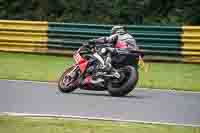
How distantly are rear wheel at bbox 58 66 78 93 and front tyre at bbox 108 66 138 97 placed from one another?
0.78 metres

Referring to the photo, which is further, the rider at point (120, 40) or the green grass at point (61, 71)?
the green grass at point (61, 71)

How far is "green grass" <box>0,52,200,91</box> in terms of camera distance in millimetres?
17109

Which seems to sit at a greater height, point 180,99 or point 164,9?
point 164,9

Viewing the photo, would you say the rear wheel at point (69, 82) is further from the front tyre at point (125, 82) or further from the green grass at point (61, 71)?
the green grass at point (61, 71)

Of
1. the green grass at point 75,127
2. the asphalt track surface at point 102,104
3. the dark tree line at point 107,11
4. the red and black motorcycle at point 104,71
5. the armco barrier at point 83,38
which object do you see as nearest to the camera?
the green grass at point 75,127

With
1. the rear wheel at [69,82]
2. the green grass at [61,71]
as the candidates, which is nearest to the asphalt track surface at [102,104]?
the rear wheel at [69,82]

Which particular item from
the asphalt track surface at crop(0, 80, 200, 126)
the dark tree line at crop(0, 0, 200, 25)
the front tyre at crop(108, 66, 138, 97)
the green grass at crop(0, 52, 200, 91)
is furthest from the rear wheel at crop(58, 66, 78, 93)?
the dark tree line at crop(0, 0, 200, 25)

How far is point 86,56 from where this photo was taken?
15.4m

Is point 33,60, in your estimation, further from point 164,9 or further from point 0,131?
point 0,131

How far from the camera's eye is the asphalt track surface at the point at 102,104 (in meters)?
11.8

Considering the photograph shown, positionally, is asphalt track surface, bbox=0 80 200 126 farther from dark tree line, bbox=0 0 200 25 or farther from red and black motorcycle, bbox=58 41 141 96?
dark tree line, bbox=0 0 200 25

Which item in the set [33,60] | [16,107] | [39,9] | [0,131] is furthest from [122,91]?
[39,9]

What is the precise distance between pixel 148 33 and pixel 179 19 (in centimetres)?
243

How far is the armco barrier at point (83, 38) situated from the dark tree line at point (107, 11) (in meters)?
2.18
